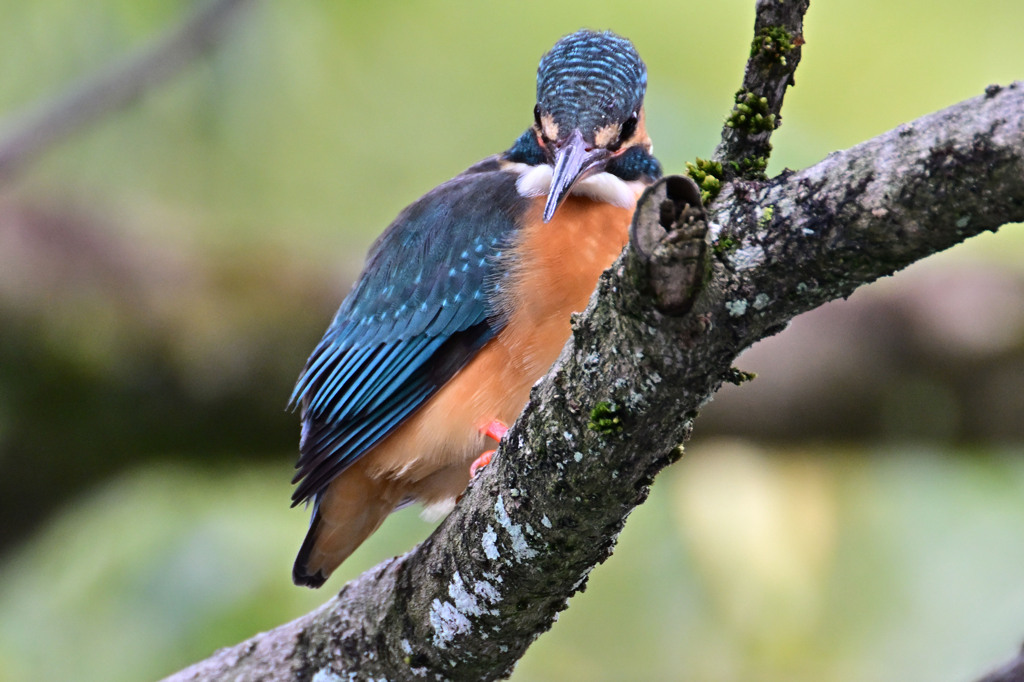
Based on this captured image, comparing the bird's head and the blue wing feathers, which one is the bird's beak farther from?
the blue wing feathers

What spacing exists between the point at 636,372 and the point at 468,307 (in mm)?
1594

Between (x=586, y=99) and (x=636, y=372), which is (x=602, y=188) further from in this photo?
(x=636, y=372)

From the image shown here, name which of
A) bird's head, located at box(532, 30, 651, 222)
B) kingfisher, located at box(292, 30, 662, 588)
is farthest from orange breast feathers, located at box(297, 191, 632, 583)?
bird's head, located at box(532, 30, 651, 222)

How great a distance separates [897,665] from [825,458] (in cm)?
140

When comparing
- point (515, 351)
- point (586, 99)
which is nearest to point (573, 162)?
point (586, 99)

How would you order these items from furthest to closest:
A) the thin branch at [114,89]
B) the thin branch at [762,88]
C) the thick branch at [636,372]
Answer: the thin branch at [114,89] → the thin branch at [762,88] → the thick branch at [636,372]

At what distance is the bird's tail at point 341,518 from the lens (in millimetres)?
3750

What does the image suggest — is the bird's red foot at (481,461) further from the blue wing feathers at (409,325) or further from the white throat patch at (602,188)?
the white throat patch at (602,188)

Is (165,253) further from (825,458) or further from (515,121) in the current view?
(825,458)

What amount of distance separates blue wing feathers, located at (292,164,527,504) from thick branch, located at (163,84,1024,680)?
23.8 inches

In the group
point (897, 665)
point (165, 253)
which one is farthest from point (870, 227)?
point (897, 665)

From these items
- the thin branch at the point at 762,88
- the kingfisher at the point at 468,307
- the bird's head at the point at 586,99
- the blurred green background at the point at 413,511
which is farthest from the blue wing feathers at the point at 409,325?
the thin branch at the point at 762,88

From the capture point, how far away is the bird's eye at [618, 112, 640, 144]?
136 inches

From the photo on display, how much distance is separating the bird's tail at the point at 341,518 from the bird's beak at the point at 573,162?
127 centimetres
